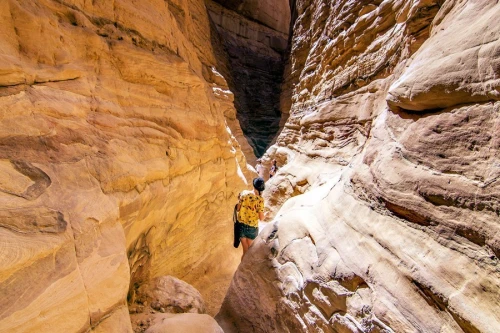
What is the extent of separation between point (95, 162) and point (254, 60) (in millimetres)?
15701

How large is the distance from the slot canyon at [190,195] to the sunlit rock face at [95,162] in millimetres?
13

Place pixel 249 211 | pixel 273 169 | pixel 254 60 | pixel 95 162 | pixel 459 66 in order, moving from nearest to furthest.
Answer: pixel 459 66, pixel 95 162, pixel 249 211, pixel 273 169, pixel 254 60

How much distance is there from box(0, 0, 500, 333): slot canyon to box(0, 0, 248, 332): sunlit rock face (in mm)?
13

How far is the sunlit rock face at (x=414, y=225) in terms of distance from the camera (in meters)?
1.36

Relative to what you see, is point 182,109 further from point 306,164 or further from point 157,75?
point 306,164

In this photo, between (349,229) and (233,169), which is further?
(233,169)

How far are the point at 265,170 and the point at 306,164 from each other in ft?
13.3

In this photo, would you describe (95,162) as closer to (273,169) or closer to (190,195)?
(190,195)

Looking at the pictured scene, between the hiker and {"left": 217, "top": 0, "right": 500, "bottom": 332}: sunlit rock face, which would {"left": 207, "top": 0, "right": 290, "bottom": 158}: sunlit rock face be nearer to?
the hiker

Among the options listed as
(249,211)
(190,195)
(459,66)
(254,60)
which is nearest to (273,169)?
(190,195)

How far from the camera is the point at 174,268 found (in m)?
3.76

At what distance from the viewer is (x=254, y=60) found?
15.9 m

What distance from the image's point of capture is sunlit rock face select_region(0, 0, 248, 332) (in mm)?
1402

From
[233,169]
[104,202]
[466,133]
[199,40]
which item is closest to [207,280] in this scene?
[233,169]
